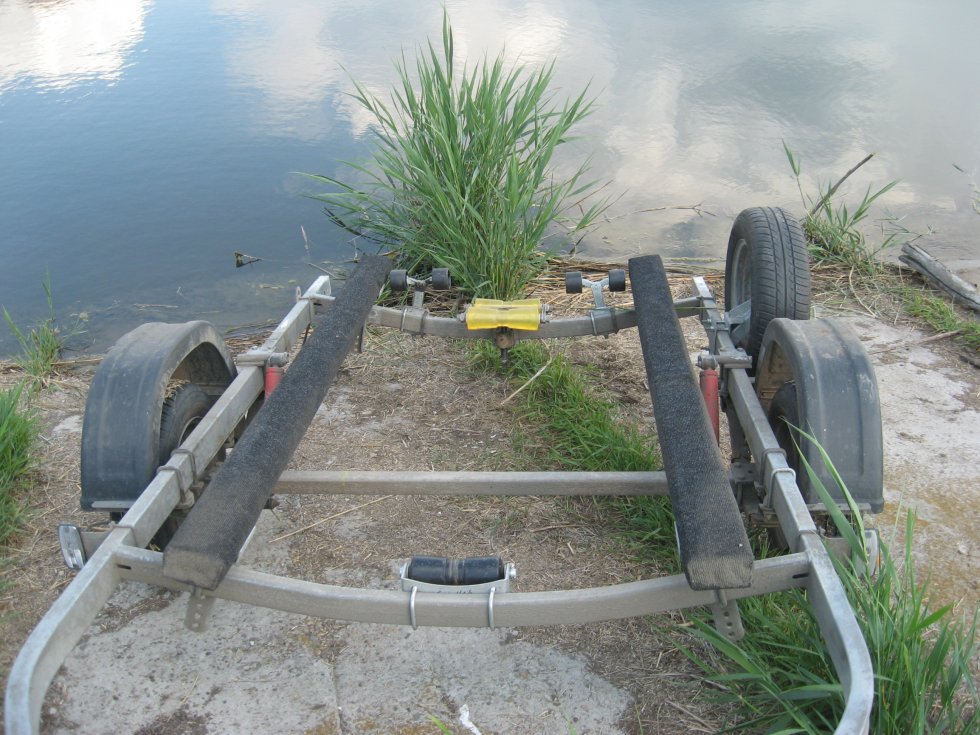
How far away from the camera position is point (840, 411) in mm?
2572

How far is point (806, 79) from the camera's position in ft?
29.9

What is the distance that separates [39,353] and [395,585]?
9.19 feet

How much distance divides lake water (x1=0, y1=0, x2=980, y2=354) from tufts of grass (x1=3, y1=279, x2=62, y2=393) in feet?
0.81

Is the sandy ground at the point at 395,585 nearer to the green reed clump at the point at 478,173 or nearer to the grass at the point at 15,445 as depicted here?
the grass at the point at 15,445

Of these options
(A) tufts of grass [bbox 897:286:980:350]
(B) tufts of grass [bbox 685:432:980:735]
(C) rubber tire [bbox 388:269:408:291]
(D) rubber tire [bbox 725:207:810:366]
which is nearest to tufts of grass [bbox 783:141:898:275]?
(A) tufts of grass [bbox 897:286:980:350]

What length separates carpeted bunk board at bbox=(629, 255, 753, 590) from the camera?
6.47ft

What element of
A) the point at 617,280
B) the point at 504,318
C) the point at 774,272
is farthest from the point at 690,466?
the point at 617,280

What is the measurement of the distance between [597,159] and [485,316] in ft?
14.4

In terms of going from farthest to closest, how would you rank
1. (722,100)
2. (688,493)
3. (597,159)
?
(722,100) < (597,159) < (688,493)

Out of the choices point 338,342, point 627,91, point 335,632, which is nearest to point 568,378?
point 338,342

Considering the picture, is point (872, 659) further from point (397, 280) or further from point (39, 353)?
point (39, 353)

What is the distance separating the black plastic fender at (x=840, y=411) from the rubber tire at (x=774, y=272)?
0.66 metres

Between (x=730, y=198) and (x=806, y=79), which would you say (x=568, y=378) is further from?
(x=806, y=79)

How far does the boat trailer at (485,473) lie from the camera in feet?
6.65
